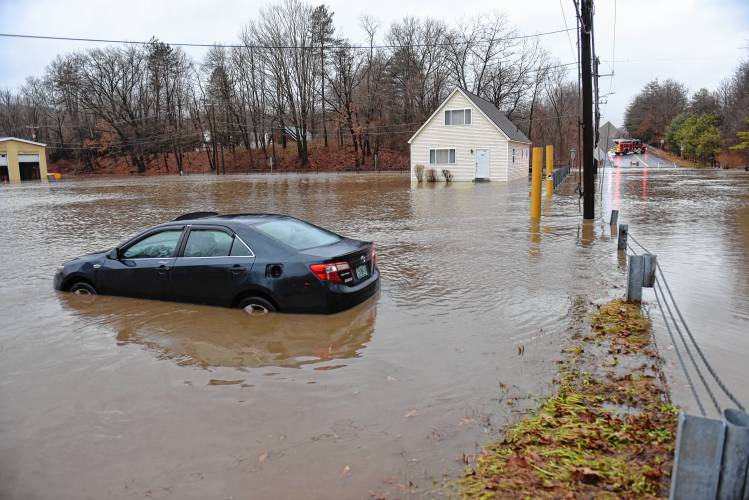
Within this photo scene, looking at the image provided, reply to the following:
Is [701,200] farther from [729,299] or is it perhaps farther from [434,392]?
[434,392]

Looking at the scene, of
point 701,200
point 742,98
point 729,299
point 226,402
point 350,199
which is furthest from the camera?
point 742,98

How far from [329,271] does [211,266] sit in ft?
5.31

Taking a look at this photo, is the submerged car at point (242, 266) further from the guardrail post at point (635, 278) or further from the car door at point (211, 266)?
the guardrail post at point (635, 278)

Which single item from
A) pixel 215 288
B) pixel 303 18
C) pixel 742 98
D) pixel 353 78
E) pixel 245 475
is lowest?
pixel 245 475

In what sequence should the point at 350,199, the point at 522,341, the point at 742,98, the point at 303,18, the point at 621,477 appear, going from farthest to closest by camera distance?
the point at 303,18, the point at 742,98, the point at 350,199, the point at 522,341, the point at 621,477

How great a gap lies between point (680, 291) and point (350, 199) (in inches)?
777

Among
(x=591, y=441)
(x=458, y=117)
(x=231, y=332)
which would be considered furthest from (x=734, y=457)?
(x=458, y=117)

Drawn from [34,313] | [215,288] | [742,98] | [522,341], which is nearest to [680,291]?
[522,341]

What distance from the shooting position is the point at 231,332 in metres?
6.73

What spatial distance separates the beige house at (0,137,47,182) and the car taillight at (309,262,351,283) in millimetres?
64540

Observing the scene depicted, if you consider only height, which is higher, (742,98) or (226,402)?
(742,98)

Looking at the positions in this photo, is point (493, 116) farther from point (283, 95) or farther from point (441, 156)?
point (283, 95)

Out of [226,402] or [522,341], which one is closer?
[226,402]

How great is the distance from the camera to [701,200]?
22656mm
